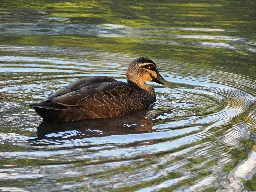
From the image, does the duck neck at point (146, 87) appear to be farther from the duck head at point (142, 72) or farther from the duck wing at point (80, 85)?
the duck wing at point (80, 85)

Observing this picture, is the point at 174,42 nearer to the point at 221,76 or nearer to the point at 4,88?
the point at 221,76

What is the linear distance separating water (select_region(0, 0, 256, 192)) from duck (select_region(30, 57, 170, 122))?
0.16m

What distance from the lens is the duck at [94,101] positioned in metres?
9.82

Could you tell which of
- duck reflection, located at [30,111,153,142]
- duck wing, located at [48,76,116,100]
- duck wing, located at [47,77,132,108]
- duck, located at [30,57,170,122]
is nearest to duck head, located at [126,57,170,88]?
duck, located at [30,57,170,122]

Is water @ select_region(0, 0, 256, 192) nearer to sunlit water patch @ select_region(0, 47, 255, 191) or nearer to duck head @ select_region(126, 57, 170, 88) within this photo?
sunlit water patch @ select_region(0, 47, 255, 191)

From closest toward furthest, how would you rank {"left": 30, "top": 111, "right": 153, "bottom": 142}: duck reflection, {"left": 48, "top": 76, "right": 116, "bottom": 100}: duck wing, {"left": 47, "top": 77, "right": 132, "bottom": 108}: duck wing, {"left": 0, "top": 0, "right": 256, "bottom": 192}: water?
{"left": 0, "top": 0, "right": 256, "bottom": 192}: water < {"left": 30, "top": 111, "right": 153, "bottom": 142}: duck reflection < {"left": 47, "top": 77, "right": 132, "bottom": 108}: duck wing < {"left": 48, "top": 76, "right": 116, "bottom": 100}: duck wing

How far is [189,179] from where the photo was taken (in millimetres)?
7430

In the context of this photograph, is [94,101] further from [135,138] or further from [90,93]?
[135,138]

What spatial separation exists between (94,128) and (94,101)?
0.69 m

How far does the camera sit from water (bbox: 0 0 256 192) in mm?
7566

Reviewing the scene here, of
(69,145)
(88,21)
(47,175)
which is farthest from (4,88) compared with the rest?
(88,21)

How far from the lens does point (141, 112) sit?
11.0m

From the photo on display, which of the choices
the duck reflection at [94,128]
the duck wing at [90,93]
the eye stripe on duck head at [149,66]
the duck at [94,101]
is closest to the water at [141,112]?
the duck reflection at [94,128]

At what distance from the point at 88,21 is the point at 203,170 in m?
10.4
